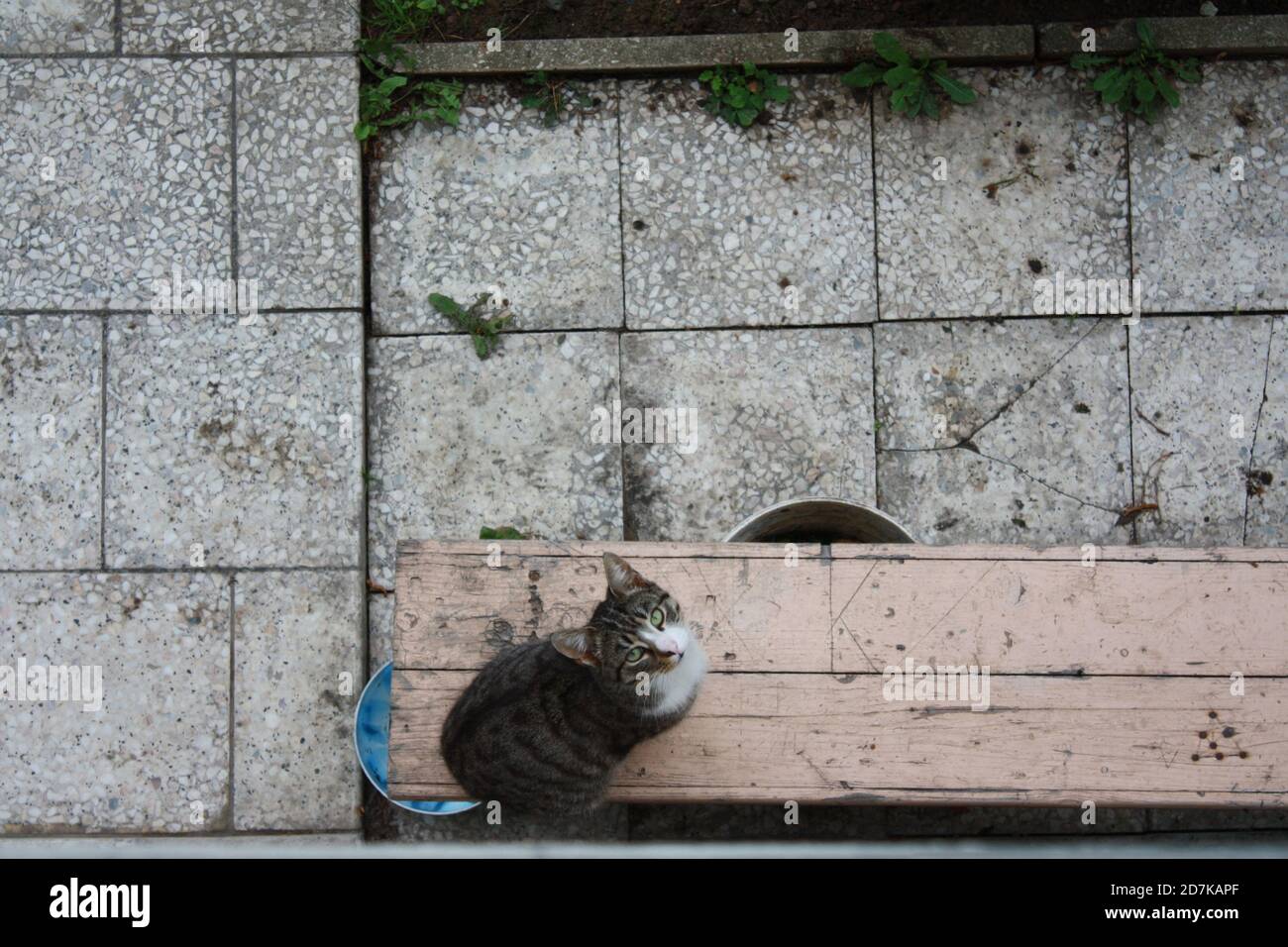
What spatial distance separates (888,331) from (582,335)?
4.00 feet

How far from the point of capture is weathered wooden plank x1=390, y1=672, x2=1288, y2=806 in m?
3.05

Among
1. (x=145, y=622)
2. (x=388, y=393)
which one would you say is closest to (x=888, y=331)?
(x=388, y=393)

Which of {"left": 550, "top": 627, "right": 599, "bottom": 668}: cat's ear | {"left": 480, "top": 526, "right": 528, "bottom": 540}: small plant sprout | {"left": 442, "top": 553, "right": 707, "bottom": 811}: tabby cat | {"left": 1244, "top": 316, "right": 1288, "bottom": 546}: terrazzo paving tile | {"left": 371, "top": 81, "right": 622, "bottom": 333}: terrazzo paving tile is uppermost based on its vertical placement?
{"left": 371, "top": 81, "right": 622, "bottom": 333}: terrazzo paving tile

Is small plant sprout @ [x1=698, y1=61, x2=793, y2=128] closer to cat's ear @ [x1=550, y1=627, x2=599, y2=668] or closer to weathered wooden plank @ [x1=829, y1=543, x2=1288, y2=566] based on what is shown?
weathered wooden plank @ [x1=829, y1=543, x2=1288, y2=566]

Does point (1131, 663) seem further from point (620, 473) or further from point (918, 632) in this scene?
point (620, 473)

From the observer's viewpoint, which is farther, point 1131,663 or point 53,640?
point 53,640

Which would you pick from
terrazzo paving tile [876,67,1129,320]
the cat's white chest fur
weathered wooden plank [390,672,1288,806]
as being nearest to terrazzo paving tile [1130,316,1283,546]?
terrazzo paving tile [876,67,1129,320]

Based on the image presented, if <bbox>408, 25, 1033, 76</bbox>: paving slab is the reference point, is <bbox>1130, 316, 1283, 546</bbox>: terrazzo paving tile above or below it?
below

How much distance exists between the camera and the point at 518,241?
406cm

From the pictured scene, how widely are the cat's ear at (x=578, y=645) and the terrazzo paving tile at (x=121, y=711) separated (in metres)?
1.89

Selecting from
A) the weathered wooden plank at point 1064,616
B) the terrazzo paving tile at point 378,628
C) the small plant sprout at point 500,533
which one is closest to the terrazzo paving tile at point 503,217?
the small plant sprout at point 500,533

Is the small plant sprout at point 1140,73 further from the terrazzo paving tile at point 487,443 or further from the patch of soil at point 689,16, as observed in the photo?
the terrazzo paving tile at point 487,443

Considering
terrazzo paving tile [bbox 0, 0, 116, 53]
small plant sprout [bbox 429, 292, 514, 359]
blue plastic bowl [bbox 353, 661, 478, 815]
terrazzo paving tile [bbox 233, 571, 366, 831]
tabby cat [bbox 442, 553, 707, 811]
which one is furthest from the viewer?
terrazzo paving tile [bbox 0, 0, 116, 53]

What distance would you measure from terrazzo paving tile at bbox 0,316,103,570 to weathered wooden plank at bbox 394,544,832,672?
1.70 m
